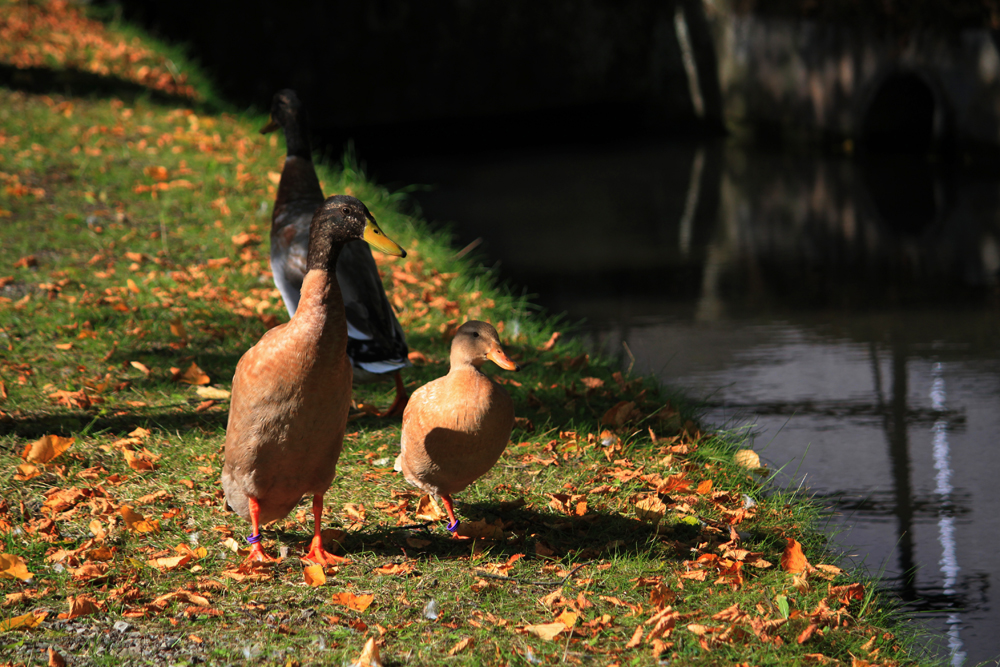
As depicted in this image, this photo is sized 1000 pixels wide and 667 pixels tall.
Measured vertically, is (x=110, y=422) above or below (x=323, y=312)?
below

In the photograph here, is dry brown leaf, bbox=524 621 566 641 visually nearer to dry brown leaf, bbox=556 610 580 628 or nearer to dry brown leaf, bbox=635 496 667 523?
dry brown leaf, bbox=556 610 580 628

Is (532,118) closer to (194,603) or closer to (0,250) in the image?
(0,250)

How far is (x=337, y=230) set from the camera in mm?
3062

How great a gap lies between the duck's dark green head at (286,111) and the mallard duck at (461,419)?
2698 millimetres

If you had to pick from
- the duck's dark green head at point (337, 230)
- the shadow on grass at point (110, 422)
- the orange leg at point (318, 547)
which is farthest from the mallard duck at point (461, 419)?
the shadow on grass at point (110, 422)

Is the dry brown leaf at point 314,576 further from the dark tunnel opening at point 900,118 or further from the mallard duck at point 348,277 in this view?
the dark tunnel opening at point 900,118

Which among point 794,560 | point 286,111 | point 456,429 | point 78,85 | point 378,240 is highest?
point 78,85

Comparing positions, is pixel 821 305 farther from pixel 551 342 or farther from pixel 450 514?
pixel 450 514

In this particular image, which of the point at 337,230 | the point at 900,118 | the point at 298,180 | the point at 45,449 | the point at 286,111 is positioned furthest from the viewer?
the point at 900,118

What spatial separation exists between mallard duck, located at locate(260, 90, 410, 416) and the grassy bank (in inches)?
15.3

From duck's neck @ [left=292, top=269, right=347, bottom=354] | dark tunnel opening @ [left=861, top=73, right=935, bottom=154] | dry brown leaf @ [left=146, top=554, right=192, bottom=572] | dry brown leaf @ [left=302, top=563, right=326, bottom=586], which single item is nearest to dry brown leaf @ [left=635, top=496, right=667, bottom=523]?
dry brown leaf @ [left=302, top=563, right=326, bottom=586]

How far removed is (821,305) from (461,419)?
4.41 metres

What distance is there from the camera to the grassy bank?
2.91 metres

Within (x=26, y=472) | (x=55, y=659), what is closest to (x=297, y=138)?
(x=26, y=472)
